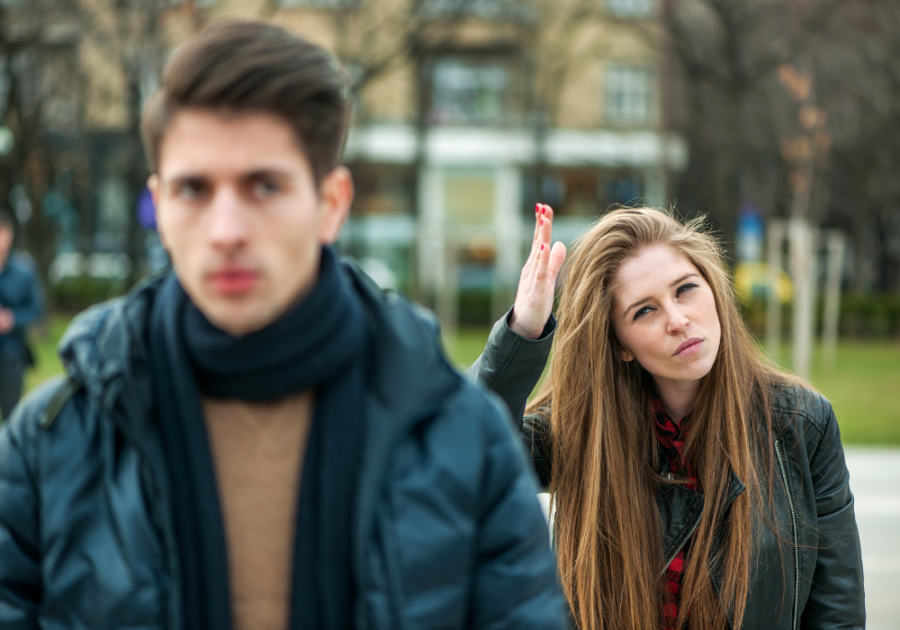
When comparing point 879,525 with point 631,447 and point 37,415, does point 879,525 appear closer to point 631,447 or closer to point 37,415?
point 631,447

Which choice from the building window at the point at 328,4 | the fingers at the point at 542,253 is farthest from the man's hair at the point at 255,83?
the building window at the point at 328,4

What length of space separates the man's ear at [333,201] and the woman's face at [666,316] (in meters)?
1.38

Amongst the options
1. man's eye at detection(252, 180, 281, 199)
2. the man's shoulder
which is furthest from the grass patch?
the man's shoulder

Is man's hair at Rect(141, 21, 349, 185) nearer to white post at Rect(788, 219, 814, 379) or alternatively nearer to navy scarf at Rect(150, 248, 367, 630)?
navy scarf at Rect(150, 248, 367, 630)

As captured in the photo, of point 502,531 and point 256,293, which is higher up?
point 256,293

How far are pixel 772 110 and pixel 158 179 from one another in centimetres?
2466

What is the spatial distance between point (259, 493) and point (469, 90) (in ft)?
110

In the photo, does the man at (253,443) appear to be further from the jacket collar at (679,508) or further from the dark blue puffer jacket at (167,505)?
the jacket collar at (679,508)

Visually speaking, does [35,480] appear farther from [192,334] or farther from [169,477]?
[192,334]

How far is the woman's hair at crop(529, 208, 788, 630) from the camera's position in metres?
2.69

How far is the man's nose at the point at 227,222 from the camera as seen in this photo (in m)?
1.52

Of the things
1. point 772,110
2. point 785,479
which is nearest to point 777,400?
point 785,479

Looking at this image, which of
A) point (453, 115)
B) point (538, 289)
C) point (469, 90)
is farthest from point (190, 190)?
point (453, 115)

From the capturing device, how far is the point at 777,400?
9.25 feet
